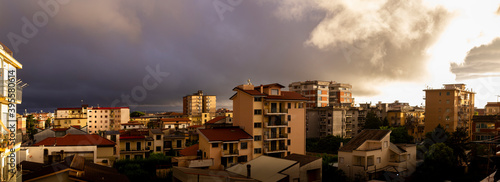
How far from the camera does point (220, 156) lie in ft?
105

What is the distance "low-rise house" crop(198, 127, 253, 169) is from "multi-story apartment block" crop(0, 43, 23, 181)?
1927cm

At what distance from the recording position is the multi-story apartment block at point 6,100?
11.4 m

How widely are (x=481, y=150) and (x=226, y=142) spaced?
115 feet

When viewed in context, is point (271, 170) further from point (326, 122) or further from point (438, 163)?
point (326, 122)

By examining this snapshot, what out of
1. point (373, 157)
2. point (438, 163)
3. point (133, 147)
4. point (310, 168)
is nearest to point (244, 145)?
point (310, 168)

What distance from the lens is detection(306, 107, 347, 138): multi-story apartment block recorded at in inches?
2562

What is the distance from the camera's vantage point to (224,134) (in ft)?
109

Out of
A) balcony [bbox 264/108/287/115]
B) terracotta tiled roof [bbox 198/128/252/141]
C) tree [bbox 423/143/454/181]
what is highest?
balcony [bbox 264/108/287/115]

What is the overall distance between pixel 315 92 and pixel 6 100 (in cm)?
7315

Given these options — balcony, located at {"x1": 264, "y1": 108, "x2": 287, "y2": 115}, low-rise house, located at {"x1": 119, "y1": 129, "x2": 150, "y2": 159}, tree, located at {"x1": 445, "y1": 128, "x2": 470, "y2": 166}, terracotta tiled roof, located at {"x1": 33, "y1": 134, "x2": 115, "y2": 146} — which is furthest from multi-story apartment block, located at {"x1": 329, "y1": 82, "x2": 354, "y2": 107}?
terracotta tiled roof, located at {"x1": 33, "y1": 134, "x2": 115, "y2": 146}

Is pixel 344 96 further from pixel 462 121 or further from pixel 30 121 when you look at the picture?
pixel 30 121

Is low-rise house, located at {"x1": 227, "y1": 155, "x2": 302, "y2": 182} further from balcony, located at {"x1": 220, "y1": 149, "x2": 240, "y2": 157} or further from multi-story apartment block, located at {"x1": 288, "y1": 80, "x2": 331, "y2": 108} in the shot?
multi-story apartment block, located at {"x1": 288, "y1": 80, "x2": 331, "y2": 108}

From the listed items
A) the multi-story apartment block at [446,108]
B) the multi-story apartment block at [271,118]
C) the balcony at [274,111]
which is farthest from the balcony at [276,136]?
the multi-story apartment block at [446,108]

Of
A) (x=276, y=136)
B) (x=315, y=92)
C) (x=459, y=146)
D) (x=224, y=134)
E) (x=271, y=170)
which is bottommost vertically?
(x=459, y=146)
